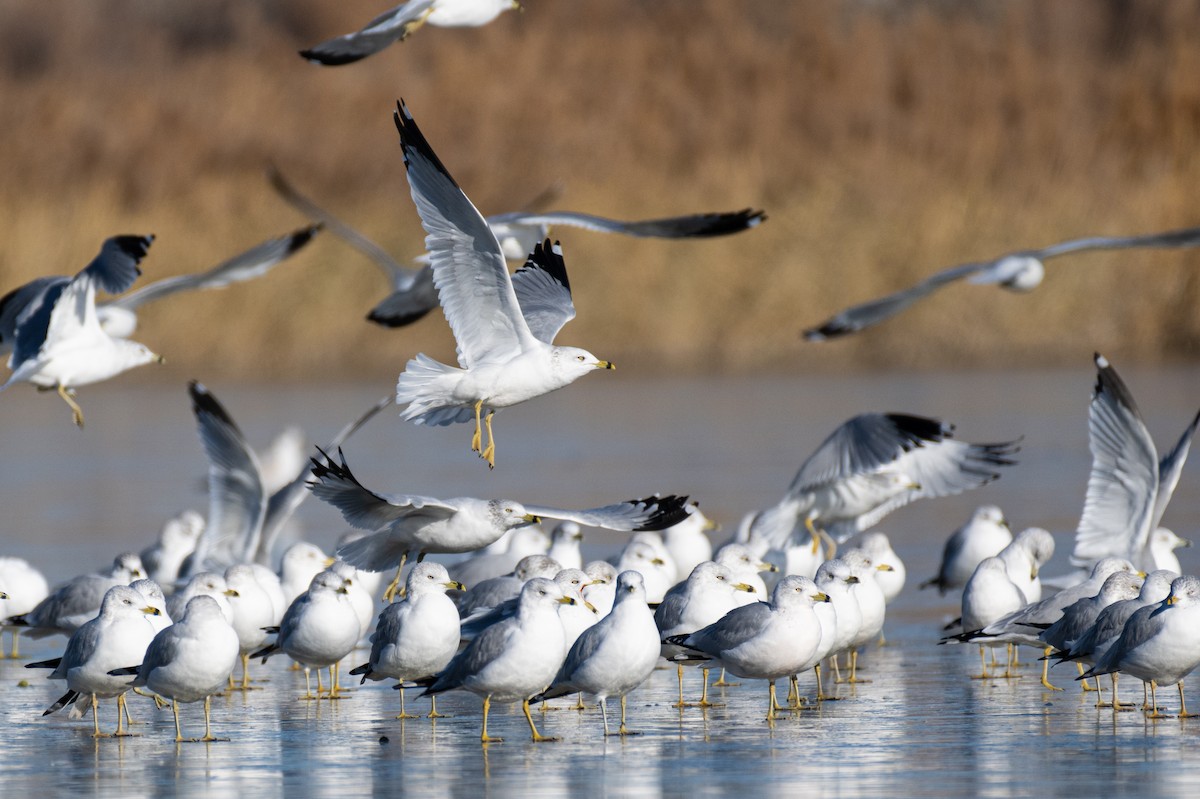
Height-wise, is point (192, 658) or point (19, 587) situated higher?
point (19, 587)

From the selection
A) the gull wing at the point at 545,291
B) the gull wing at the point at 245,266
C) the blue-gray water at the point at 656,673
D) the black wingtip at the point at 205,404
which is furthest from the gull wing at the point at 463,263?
the gull wing at the point at 245,266

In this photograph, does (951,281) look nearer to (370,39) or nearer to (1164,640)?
(370,39)

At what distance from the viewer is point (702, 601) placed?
10.5m

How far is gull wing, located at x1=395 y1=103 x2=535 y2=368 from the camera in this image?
36.0ft

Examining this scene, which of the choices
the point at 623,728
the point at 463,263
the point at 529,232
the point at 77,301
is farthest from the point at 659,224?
the point at 623,728

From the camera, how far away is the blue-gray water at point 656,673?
8172 mm

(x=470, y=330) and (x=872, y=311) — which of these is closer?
(x=470, y=330)

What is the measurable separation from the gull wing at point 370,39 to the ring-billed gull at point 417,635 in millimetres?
3973

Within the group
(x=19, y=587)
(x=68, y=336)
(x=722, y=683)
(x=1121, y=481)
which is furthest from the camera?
(x=68, y=336)

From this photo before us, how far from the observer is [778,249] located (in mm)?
33438

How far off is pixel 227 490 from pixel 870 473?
13.8 ft

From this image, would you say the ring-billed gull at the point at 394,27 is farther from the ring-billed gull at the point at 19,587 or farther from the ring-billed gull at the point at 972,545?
the ring-billed gull at the point at 972,545

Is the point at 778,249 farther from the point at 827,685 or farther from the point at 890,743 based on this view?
the point at 890,743

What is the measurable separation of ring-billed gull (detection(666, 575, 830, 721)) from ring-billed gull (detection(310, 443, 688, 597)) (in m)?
1.33
